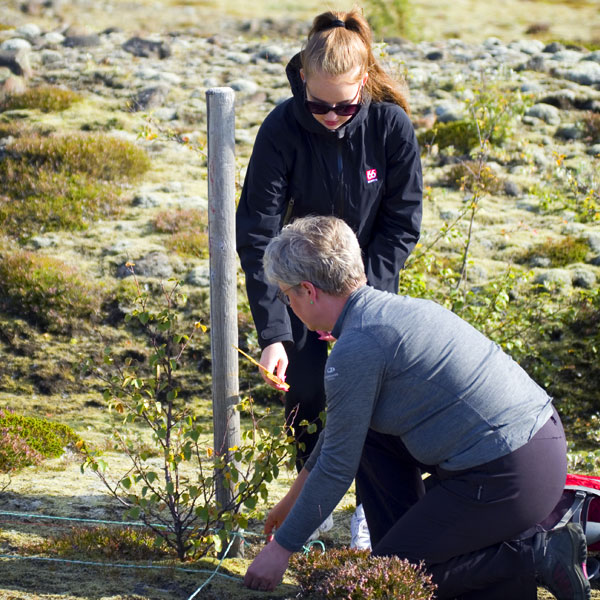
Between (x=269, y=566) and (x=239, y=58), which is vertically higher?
(x=239, y=58)

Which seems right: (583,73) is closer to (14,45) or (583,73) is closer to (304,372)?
(14,45)

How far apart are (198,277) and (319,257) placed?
5.53 metres

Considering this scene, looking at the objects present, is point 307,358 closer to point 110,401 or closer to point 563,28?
point 110,401

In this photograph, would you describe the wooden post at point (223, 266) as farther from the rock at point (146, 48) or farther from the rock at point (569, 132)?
the rock at point (146, 48)

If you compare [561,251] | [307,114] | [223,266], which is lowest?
[561,251]

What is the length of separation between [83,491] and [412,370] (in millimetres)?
2701

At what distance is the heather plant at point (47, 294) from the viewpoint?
8.36m

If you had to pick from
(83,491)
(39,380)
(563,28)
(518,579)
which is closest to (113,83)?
(39,380)

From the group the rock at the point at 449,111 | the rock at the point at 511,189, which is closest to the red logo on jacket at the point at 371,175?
the rock at the point at 511,189

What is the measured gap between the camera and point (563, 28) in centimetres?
3962

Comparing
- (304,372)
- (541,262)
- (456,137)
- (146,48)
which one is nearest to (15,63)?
(146,48)

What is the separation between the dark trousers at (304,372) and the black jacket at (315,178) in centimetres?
23

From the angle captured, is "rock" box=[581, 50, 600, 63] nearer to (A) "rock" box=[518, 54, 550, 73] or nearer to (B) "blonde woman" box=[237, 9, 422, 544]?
(A) "rock" box=[518, 54, 550, 73]

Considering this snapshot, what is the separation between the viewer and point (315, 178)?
4293mm
